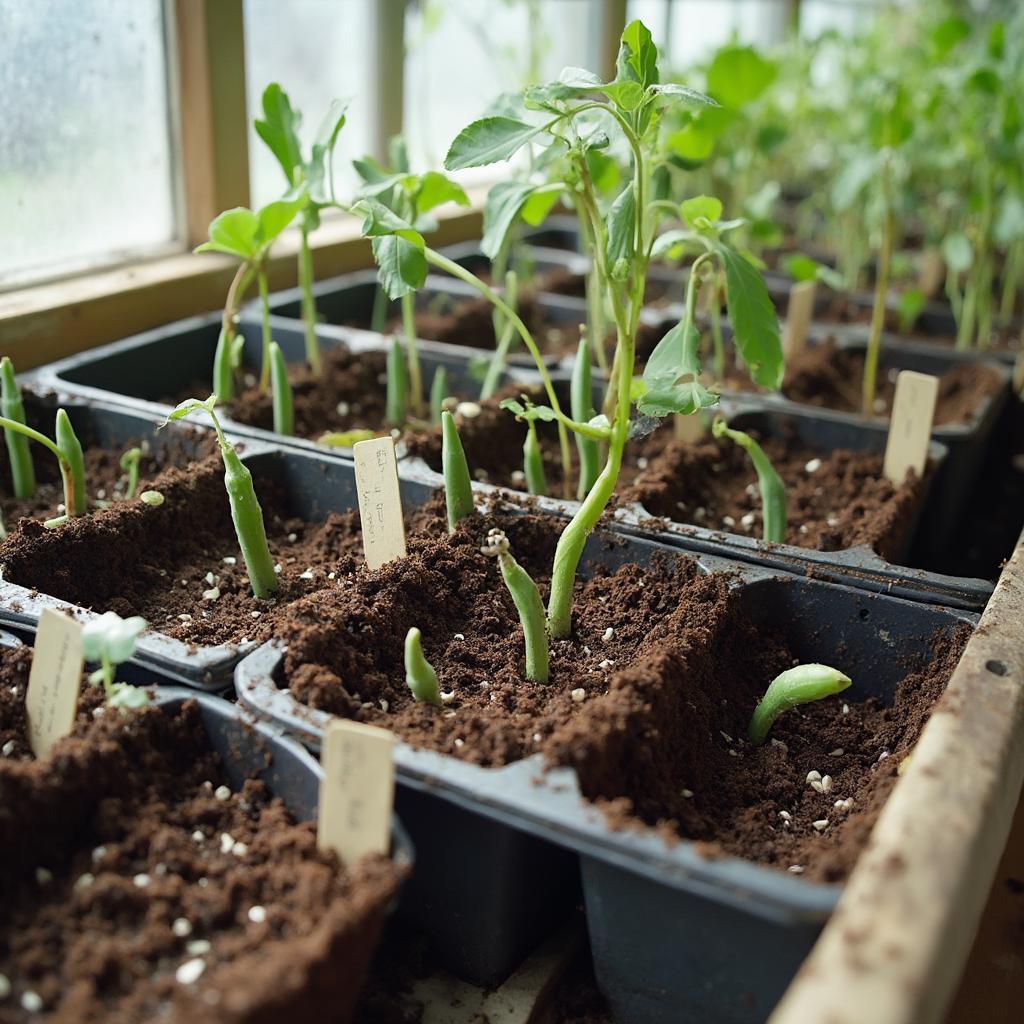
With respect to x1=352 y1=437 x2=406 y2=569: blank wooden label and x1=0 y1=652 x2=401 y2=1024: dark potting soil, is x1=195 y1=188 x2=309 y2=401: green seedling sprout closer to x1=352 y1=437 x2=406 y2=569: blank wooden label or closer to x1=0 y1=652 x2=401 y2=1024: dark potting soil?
x1=352 y1=437 x2=406 y2=569: blank wooden label

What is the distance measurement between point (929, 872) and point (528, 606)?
0.46 meters

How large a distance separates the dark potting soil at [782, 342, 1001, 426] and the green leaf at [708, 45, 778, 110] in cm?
61

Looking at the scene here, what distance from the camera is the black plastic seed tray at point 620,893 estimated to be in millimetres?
778

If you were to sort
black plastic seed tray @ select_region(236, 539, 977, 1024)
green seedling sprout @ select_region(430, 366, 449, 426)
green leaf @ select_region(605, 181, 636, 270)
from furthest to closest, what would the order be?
green seedling sprout @ select_region(430, 366, 449, 426) → green leaf @ select_region(605, 181, 636, 270) → black plastic seed tray @ select_region(236, 539, 977, 1024)

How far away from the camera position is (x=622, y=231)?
116 centimetres

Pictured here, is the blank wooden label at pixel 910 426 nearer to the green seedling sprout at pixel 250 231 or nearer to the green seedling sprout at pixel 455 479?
the green seedling sprout at pixel 455 479

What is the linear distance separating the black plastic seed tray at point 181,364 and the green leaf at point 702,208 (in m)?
0.56

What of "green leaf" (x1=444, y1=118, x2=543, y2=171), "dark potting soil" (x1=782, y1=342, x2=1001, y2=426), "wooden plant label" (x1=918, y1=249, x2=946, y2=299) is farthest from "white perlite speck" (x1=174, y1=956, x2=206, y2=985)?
"wooden plant label" (x1=918, y1=249, x2=946, y2=299)

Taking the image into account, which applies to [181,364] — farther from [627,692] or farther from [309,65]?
[627,692]

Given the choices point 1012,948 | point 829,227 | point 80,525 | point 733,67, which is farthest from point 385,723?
point 829,227

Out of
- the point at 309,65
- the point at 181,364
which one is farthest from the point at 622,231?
the point at 309,65

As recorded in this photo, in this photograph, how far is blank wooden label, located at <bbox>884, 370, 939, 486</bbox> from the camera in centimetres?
160

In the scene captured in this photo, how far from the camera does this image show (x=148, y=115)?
2029mm

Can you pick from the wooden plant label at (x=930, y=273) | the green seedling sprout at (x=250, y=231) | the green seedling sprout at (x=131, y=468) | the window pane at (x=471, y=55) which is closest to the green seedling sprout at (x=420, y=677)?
the green seedling sprout at (x=131, y=468)
